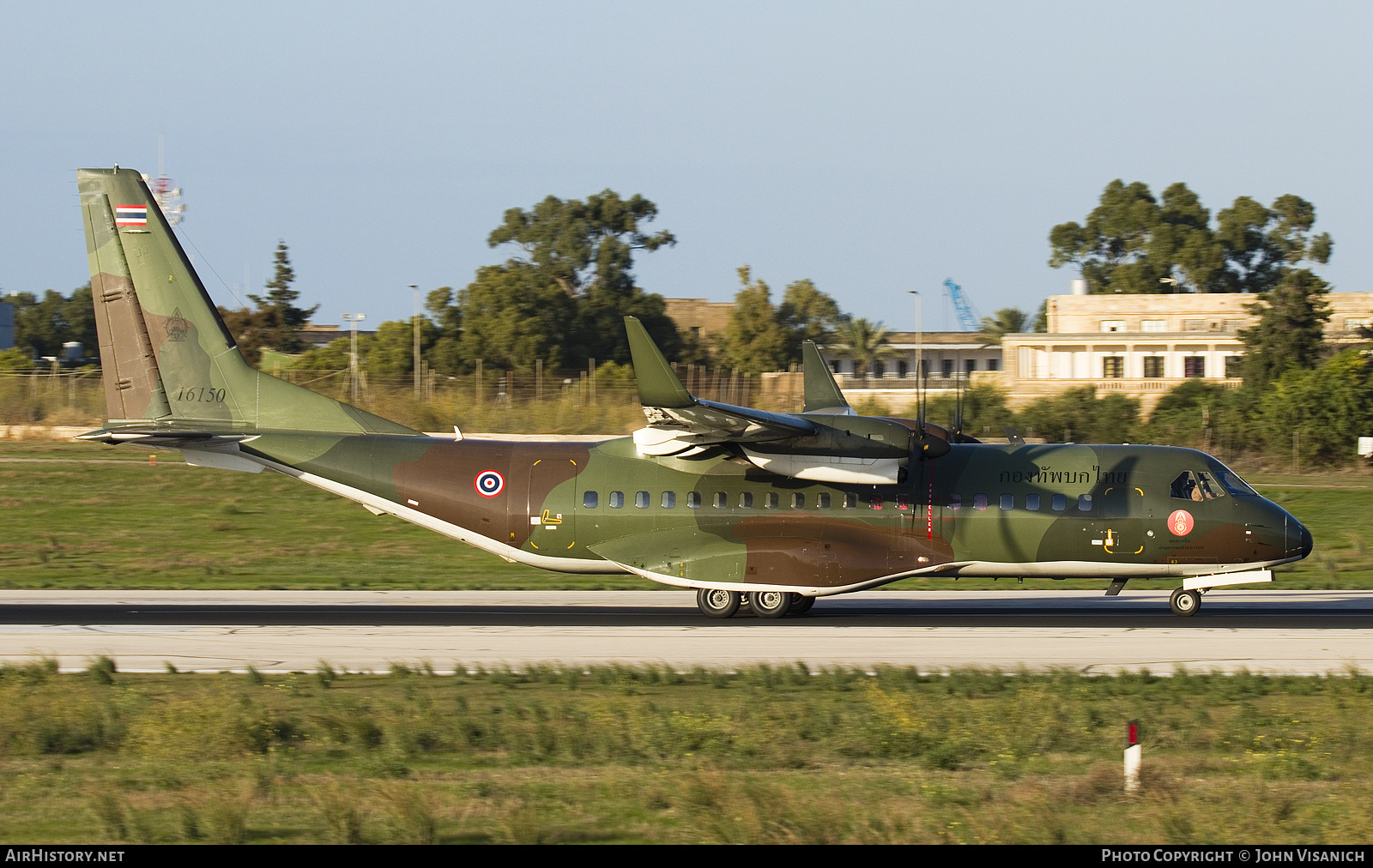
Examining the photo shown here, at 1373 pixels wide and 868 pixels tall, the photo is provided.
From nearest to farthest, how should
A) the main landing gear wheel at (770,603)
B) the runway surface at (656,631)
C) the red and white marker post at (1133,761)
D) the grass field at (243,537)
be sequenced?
the red and white marker post at (1133,761)
the runway surface at (656,631)
the main landing gear wheel at (770,603)
the grass field at (243,537)

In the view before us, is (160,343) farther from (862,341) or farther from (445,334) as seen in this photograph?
(862,341)

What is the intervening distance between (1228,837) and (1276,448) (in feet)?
142

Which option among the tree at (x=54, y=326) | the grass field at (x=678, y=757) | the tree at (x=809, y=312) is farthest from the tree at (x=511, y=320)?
the grass field at (x=678, y=757)

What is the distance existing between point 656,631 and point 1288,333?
173ft

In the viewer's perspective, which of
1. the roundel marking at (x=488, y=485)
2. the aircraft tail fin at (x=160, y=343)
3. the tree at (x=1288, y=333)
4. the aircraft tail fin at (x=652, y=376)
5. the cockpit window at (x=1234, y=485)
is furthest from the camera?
the tree at (x=1288, y=333)

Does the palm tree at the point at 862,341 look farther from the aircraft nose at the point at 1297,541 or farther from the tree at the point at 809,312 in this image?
the aircraft nose at the point at 1297,541

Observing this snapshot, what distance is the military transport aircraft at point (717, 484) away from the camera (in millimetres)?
20594

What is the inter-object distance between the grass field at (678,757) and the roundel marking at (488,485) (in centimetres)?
603

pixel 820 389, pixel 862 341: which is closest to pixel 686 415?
pixel 820 389

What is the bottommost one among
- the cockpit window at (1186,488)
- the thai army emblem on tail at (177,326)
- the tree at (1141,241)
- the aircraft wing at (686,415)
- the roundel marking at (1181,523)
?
the roundel marking at (1181,523)

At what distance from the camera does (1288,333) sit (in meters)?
62.3

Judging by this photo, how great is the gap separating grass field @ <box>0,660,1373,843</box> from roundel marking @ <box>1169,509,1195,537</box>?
222 inches

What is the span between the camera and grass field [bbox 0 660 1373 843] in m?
8.95

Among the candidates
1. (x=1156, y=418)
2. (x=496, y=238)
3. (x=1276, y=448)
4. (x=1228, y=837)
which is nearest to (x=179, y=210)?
(x=496, y=238)
